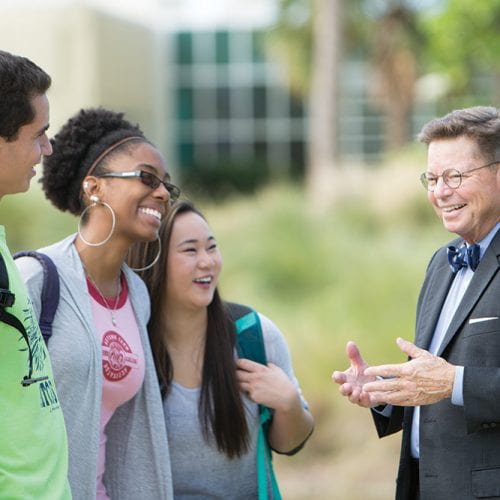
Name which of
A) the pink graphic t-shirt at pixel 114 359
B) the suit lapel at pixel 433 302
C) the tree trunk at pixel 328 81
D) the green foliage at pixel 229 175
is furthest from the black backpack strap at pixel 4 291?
the green foliage at pixel 229 175

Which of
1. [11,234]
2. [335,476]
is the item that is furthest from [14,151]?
[11,234]

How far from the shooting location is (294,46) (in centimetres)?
3034

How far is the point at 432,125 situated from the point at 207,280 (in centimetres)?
109

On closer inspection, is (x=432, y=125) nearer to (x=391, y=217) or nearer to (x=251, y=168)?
(x=391, y=217)

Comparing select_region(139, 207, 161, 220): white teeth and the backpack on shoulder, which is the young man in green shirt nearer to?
the backpack on shoulder

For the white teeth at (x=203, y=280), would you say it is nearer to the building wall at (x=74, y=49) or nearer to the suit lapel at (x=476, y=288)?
the suit lapel at (x=476, y=288)

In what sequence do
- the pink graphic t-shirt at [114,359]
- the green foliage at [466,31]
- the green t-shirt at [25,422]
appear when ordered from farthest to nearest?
the green foliage at [466,31] < the pink graphic t-shirt at [114,359] < the green t-shirt at [25,422]

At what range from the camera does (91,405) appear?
3705mm

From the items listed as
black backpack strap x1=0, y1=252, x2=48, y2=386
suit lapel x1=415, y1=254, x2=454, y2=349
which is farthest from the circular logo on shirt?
suit lapel x1=415, y1=254, x2=454, y2=349

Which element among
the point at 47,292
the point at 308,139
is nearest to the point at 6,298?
the point at 47,292

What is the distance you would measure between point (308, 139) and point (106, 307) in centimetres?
3553

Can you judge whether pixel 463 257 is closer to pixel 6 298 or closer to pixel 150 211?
pixel 150 211

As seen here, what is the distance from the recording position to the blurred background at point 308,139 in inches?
371

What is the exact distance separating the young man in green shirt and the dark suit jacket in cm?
127
